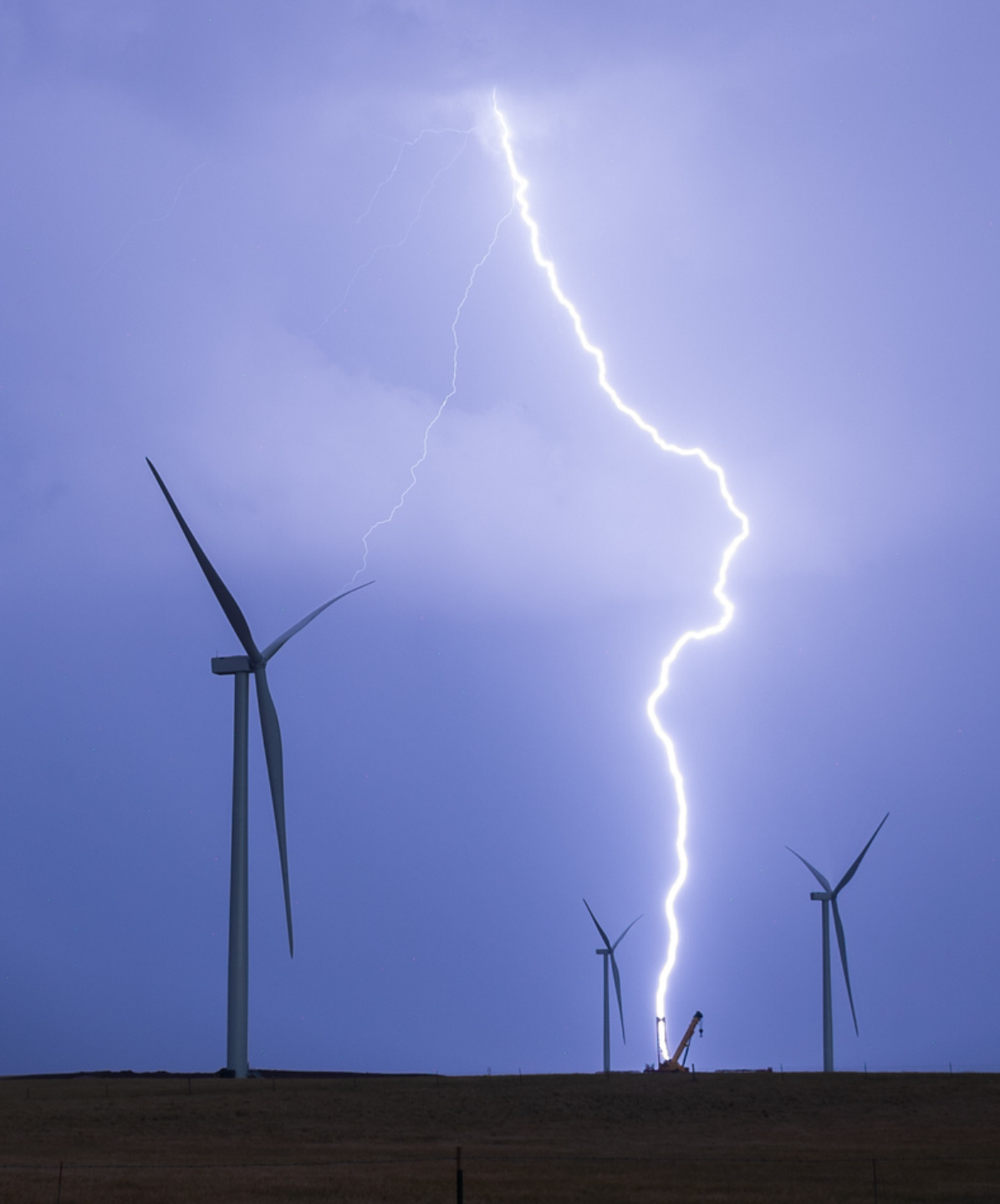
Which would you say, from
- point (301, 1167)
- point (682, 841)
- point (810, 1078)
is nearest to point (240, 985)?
point (301, 1167)

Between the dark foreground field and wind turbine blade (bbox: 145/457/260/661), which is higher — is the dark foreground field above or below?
below

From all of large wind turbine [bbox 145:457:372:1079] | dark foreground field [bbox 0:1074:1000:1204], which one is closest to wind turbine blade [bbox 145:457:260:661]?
large wind turbine [bbox 145:457:372:1079]

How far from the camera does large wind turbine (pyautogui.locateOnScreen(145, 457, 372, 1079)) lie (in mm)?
60719

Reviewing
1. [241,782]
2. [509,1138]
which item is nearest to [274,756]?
[241,782]

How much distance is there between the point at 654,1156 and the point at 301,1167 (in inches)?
419

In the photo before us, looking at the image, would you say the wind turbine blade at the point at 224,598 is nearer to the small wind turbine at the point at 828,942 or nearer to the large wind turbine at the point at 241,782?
the large wind turbine at the point at 241,782

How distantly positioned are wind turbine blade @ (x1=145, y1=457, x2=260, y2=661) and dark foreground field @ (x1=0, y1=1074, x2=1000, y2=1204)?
17.2 metres

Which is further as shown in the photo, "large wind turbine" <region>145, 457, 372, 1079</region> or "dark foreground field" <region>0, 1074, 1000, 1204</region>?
"large wind turbine" <region>145, 457, 372, 1079</region>

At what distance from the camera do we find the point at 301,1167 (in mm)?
42031

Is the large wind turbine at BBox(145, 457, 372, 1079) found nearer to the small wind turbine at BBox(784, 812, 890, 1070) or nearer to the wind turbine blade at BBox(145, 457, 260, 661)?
the wind turbine blade at BBox(145, 457, 260, 661)

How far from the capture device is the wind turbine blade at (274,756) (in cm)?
5938

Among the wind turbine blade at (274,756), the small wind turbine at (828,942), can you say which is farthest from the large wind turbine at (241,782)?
the small wind turbine at (828,942)

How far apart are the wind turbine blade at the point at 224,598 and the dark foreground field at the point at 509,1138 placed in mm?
17190

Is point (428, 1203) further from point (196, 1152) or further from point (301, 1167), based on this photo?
point (196, 1152)
